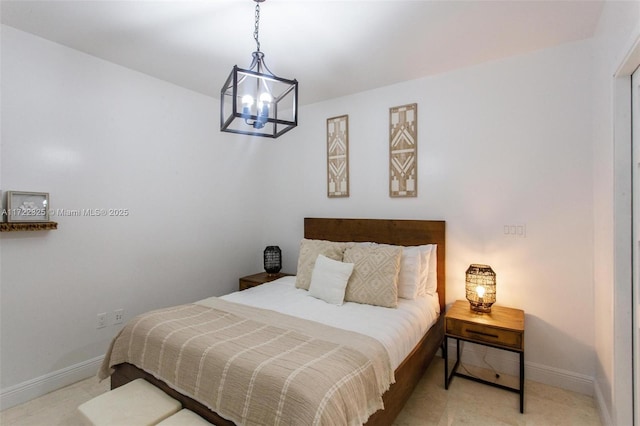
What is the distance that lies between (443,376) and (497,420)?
56 centimetres

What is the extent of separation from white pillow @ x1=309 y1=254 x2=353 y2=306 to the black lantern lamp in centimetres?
113

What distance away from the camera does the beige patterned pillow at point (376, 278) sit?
2.38 metres

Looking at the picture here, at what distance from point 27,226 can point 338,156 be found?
9.27ft

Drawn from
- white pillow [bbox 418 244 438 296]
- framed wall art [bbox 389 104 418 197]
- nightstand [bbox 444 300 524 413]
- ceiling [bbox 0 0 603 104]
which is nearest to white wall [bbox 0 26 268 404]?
ceiling [bbox 0 0 603 104]

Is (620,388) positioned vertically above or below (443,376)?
above

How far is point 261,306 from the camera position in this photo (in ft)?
7.84

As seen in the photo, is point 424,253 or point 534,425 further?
point 424,253

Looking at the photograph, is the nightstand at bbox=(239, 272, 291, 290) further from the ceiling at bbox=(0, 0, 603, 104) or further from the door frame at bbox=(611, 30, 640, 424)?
the door frame at bbox=(611, 30, 640, 424)

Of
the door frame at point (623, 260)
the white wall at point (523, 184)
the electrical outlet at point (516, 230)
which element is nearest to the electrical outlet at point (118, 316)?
the white wall at point (523, 184)

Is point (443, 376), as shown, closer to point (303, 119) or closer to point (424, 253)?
point (424, 253)

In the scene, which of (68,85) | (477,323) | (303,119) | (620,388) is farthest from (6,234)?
(620,388)

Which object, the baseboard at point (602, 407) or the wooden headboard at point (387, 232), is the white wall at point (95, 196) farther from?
the baseboard at point (602, 407)

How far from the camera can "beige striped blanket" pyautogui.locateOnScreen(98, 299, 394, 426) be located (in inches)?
51.1

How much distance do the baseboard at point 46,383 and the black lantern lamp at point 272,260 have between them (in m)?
1.79
